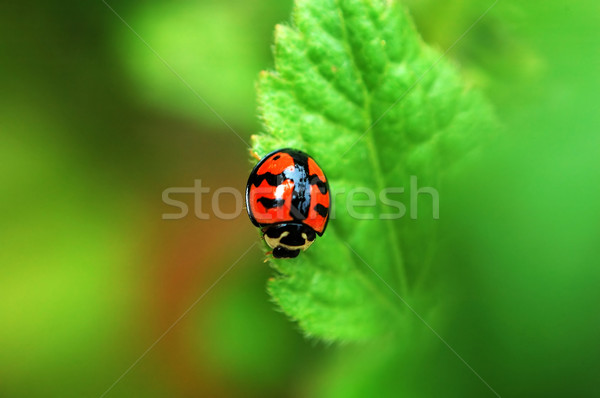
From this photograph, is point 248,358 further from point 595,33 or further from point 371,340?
point 595,33

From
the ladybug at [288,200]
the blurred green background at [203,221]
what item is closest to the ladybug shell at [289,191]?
the ladybug at [288,200]

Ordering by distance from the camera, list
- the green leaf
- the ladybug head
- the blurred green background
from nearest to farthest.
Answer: the blurred green background, the green leaf, the ladybug head

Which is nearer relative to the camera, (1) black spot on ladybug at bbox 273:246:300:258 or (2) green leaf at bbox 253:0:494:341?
(2) green leaf at bbox 253:0:494:341

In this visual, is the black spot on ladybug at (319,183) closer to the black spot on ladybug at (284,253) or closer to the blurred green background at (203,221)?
the black spot on ladybug at (284,253)

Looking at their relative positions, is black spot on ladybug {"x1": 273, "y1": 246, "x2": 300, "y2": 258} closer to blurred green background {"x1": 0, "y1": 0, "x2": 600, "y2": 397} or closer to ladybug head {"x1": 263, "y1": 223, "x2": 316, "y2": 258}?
ladybug head {"x1": 263, "y1": 223, "x2": 316, "y2": 258}
